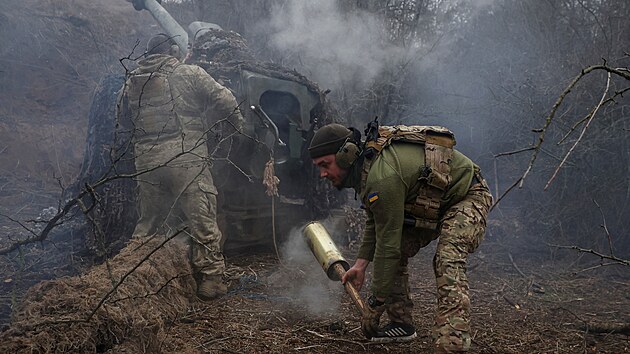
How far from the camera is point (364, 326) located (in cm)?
342

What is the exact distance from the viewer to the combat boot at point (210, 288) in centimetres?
434

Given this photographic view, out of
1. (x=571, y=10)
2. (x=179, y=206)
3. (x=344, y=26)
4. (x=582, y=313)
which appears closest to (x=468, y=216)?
(x=582, y=313)

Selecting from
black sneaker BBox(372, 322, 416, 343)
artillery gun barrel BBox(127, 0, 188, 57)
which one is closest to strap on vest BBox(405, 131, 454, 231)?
black sneaker BBox(372, 322, 416, 343)

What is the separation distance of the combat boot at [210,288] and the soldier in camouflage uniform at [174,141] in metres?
0.04

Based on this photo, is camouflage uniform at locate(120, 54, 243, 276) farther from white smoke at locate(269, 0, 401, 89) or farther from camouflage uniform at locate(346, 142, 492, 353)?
white smoke at locate(269, 0, 401, 89)

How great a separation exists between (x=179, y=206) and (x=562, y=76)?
5.91 meters

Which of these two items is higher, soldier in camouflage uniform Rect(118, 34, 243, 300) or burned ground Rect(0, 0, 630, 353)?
soldier in camouflage uniform Rect(118, 34, 243, 300)

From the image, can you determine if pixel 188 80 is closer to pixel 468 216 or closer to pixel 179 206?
pixel 179 206

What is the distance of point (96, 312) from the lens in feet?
8.75

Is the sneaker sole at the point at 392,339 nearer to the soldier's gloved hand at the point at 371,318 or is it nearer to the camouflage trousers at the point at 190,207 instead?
the soldier's gloved hand at the point at 371,318

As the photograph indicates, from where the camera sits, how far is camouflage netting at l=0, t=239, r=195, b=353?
7.77 feet

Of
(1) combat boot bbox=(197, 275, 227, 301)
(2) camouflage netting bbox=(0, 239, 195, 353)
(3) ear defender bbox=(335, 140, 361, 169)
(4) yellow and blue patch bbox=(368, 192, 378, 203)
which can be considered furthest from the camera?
(1) combat boot bbox=(197, 275, 227, 301)

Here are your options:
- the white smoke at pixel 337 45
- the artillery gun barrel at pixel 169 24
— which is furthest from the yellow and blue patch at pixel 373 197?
the white smoke at pixel 337 45

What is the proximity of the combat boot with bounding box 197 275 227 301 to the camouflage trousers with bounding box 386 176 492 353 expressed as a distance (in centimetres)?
217
